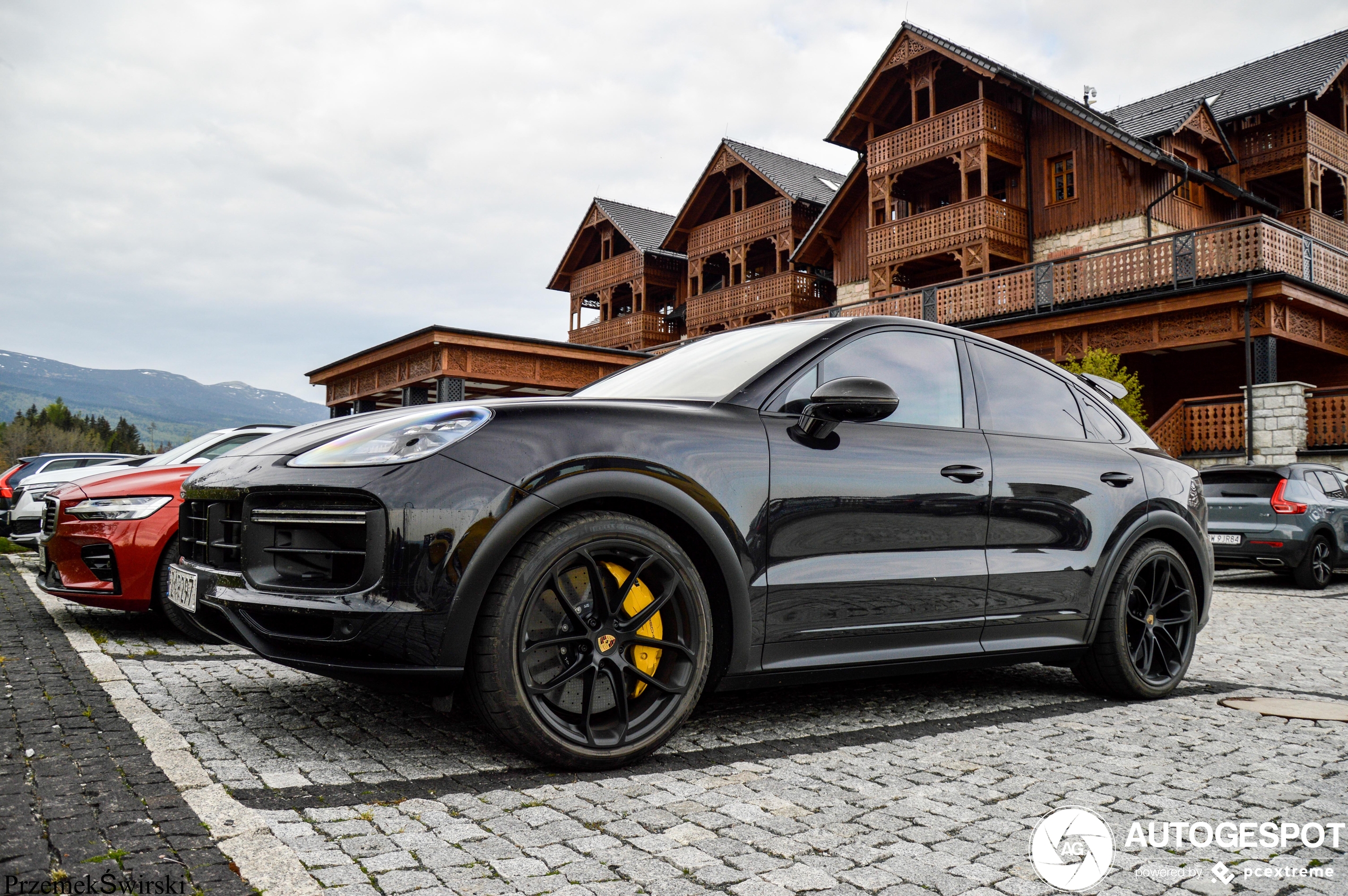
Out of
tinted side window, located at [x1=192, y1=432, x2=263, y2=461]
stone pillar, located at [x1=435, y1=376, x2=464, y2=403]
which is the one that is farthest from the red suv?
stone pillar, located at [x1=435, y1=376, x2=464, y2=403]

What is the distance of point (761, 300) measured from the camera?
34.4m

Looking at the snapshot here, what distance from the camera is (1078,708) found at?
4547 millimetres

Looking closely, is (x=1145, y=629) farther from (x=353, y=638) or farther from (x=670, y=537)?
(x=353, y=638)

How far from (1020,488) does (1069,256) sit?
19.4 meters

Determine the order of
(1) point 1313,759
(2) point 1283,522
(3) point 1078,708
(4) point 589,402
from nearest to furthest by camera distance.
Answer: (4) point 589,402 < (1) point 1313,759 < (3) point 1078,708 < (2) point 1283,522

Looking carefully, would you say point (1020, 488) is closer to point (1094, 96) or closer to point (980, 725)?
point (980, 725)

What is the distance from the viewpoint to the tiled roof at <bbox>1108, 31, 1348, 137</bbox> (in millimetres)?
25953

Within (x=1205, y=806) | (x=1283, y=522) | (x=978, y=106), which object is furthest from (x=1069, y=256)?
(x=1205, y=806)

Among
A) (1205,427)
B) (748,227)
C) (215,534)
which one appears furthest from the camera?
(748,227)

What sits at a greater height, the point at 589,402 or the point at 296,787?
the point at 589,402

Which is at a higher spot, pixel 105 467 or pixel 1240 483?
pixel 105 467

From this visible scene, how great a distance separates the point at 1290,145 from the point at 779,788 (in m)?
29.7

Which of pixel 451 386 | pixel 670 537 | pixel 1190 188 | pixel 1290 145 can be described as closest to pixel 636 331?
pixel 451 386

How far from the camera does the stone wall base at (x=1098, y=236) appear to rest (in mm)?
24453
